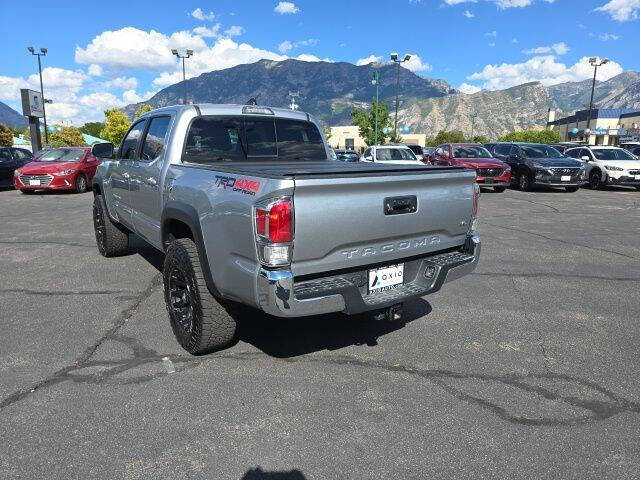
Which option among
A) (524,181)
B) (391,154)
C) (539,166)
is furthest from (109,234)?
(524,181)

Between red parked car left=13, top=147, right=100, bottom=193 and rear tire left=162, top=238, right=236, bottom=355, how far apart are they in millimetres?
14078

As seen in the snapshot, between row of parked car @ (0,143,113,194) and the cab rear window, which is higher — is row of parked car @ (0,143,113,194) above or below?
below

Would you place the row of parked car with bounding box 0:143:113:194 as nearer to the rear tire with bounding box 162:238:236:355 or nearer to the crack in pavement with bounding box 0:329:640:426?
the rear tire with bounding box 162:238:236:355

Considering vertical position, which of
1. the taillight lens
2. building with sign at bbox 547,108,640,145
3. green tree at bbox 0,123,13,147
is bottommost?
the taillight lens

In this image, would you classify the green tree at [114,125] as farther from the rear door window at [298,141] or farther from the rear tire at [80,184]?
the rear door window at [298,141]

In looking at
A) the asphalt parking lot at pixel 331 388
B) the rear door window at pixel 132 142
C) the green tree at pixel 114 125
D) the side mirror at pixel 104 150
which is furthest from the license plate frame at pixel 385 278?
the green tree at pixel 114 125

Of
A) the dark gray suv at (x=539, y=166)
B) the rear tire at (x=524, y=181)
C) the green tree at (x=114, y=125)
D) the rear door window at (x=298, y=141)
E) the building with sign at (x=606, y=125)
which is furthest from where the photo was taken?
the building with sign at (x=606, y=125)

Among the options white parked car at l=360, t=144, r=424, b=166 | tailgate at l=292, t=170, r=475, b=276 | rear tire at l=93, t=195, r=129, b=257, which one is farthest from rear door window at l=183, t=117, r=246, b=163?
white parked car at l=360, t=144, r=424, b=166

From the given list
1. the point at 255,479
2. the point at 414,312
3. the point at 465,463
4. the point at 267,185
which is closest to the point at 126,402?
the point at 255,479

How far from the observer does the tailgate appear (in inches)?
114

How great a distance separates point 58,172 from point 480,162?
1425cm

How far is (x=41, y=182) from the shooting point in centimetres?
1584

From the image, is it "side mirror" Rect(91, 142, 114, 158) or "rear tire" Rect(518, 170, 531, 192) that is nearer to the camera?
"side mirror" Rect(91, 142, 114, 158)

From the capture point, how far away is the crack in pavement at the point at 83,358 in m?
3.15
